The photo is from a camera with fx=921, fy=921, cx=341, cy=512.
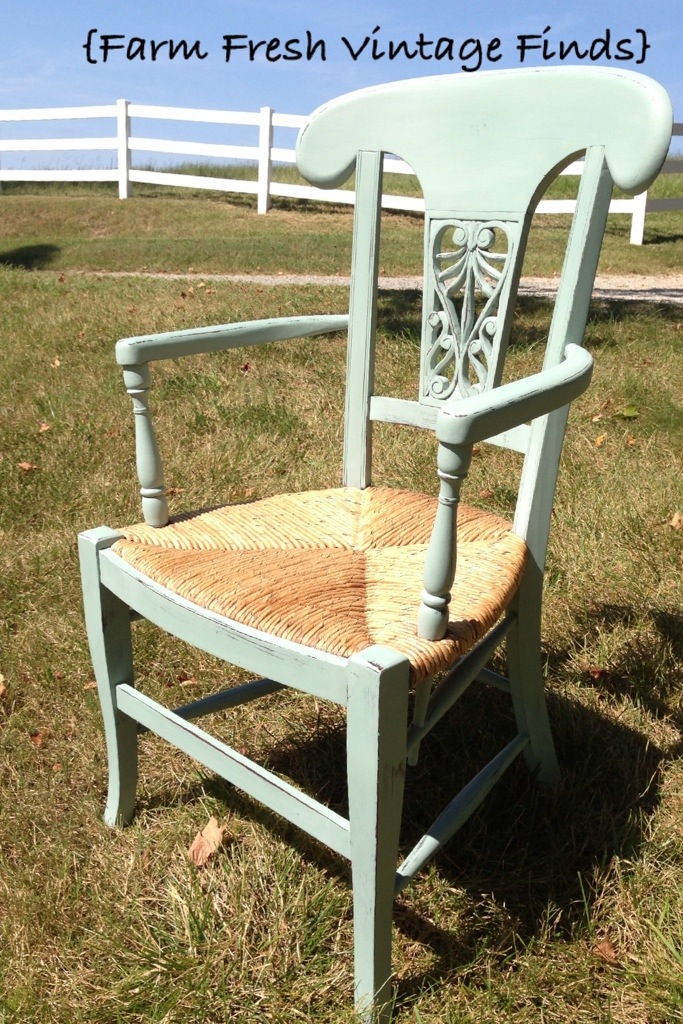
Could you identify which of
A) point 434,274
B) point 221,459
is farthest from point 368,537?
point 221,459

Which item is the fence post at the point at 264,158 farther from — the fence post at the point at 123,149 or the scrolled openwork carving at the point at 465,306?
the scrolled openwork carving at the point at 465,306

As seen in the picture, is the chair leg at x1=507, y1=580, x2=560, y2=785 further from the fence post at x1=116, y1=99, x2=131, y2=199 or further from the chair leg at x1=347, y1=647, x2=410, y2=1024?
the fence post at x1=116, y1=99, x2=131, y2=199

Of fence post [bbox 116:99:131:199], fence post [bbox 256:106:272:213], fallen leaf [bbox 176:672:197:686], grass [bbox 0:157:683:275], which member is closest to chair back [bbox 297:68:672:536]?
fallen leaf [bbox 176:672:197:686]

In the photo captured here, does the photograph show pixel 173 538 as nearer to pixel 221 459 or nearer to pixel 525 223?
pixel 525 223

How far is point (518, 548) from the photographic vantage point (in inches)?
62.2

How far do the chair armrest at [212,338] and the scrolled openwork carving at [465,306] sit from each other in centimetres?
23

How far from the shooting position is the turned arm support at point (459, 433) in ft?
3.65

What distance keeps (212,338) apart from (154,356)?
0.41 feet

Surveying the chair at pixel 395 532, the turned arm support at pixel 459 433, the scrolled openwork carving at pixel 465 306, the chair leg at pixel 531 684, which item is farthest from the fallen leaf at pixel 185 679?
the turned arm support at pixel 459 433

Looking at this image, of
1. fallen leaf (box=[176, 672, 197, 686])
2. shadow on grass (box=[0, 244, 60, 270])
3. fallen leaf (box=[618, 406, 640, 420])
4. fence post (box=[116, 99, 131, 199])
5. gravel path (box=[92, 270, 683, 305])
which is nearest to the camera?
fallen leaf (box=[176, 672, 197, 686])

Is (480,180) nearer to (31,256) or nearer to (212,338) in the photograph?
(212,338)

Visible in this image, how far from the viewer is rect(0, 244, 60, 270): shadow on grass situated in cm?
866

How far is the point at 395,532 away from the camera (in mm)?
1679

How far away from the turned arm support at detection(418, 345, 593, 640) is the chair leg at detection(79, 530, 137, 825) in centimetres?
61
